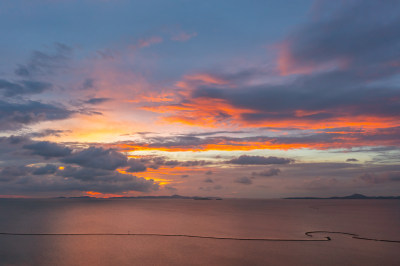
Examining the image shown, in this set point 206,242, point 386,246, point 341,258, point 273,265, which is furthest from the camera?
point 206,242

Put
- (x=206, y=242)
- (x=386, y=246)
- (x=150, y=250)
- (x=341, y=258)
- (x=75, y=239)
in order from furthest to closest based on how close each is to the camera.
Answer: (x=75, y=239), (x=206, y=242), (x=386, y=246), (x=150, y=250), (x=341, y=258)

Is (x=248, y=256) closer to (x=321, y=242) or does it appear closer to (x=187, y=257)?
(x=187, y=257)

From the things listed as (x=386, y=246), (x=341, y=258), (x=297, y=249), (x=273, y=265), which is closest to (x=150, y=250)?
(x=273, y=265)

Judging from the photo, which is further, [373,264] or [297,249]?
[297,249]

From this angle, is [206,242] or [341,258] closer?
[341,258]

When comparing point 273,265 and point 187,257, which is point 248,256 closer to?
point 273,265

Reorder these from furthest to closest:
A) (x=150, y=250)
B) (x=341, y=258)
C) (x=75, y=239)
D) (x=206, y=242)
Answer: (x=75, y=239)
(x=206, y=242)
(x=150, y=250)
(x=341, y=258)

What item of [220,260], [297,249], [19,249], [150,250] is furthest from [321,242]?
[19,249]

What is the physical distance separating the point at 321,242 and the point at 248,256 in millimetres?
24470

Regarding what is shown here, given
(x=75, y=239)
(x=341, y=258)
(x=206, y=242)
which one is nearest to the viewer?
(x=341, y=258)

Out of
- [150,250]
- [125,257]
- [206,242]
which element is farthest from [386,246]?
[125,257]

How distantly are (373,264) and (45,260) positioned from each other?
189 feet

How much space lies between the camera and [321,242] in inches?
2825

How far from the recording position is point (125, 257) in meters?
56.6
